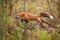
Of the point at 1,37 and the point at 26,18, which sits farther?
the point at 26,18

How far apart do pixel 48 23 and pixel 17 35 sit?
228 centimetres

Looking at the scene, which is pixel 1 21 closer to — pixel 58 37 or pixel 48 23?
pixel 58 37

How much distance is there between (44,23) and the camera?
689cm

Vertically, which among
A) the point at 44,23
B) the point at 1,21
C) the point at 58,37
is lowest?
the point at 44,23

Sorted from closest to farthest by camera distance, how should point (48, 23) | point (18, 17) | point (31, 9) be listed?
point (18, 17) → point (48, 23) → point (31, 9)

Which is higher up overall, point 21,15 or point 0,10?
point 0,10

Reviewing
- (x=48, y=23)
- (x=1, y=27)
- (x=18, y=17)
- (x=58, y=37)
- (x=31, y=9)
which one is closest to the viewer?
(x=1, y=27)

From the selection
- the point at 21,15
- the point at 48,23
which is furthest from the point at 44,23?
the point at 21,15

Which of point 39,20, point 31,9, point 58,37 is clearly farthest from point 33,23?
point 58,37

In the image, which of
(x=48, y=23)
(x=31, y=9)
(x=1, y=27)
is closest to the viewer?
(x=1, y=27)

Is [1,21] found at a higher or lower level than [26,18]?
higher

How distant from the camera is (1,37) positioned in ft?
14.6

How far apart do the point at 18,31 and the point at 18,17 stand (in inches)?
68.4

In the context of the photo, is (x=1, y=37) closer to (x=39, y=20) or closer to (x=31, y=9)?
(x=39, y=20)
